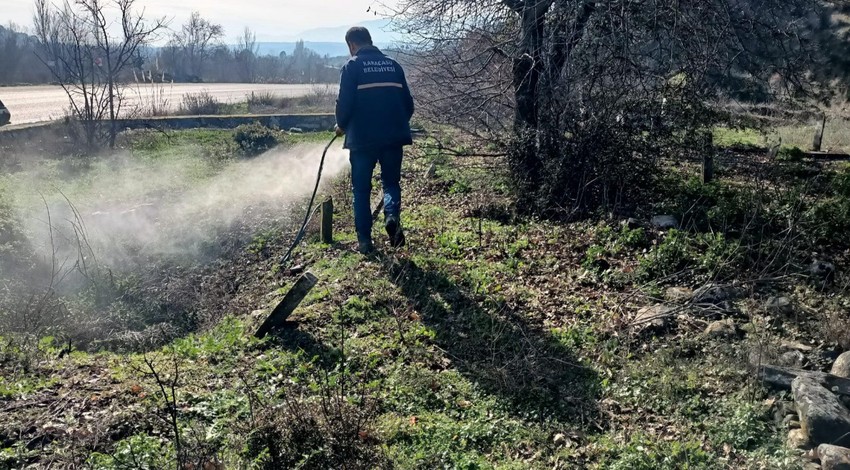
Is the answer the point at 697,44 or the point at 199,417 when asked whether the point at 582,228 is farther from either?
the point at 199,417

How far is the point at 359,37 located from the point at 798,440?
534 cm

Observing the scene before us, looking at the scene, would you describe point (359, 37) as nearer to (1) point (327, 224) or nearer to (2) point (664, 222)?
(1) point (327, 224)

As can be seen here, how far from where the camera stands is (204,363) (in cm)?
490

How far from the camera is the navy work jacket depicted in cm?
654

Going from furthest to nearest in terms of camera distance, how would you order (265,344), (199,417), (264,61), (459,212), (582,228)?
1. (264,61)
2. (459,212)
3. (582,228)
4. (265,344)
5. (199,417)

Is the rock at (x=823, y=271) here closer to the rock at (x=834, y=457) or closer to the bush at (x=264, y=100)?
the rock at (x=834, y=457)

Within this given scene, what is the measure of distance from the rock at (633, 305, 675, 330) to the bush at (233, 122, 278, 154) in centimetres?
1039

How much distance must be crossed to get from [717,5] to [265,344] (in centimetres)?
729

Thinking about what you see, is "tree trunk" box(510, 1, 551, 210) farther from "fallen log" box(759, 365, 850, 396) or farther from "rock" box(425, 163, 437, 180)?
"fallen log" box(759, 365, 850, 396)

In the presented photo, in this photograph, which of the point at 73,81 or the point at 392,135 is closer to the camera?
the point at 392,135

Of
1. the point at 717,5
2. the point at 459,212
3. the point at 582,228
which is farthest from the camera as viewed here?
the point at 459,212

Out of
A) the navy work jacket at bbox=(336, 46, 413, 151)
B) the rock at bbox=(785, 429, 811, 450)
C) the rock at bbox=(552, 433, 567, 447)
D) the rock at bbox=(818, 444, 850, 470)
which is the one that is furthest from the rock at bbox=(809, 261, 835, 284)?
the navy work jacket at bbox=(336, 46, 413, 151)

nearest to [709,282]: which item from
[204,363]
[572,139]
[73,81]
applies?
[572,139]

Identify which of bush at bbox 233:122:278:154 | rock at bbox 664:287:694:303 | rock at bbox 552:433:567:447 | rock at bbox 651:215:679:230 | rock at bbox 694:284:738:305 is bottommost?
rock at bbox 552:433:567:447
